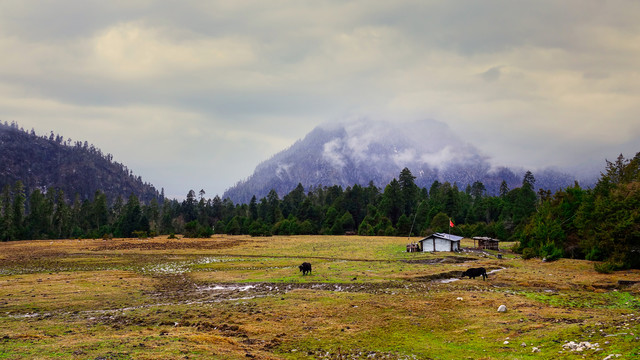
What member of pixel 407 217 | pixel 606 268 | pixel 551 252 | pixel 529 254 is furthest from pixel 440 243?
pixel 407 217

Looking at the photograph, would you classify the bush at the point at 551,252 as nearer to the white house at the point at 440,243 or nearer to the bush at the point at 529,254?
the bush at the point at 529,254

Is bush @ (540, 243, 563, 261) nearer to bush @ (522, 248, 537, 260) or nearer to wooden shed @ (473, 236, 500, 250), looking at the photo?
bush @ (522, 248, 537, 260)

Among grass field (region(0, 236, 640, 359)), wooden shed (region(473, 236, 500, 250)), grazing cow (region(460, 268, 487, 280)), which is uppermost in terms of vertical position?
grass field (region(0, 236, 640, 359))

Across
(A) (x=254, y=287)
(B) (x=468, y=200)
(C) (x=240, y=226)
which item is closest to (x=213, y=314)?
(A) (x=254, y=287)

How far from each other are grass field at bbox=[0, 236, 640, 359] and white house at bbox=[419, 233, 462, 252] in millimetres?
21903

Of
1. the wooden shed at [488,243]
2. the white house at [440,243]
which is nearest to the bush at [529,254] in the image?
the white house at [440,243]

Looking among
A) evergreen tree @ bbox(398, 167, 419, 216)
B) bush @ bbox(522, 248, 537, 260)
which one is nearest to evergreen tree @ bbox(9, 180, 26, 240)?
evergreen tree @ bbox(398, 167, 419, 216)

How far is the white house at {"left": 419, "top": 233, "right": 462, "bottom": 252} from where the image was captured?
207 ft

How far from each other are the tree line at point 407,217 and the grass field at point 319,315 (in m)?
7.87

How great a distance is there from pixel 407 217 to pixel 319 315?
104520 millimetres

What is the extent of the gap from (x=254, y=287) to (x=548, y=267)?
34814mm

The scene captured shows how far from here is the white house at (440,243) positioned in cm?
6321

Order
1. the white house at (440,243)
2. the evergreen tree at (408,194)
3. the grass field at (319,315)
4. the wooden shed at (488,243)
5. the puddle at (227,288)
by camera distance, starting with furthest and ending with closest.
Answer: the evergreen tree at (408,194), the wooden shed at (488,243), the white house at (440,243), the puddle at (227,288), the grass field at (319,315)

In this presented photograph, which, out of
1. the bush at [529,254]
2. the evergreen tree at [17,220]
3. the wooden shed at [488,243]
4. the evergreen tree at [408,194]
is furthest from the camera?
the evergreen tree at [408,194]
